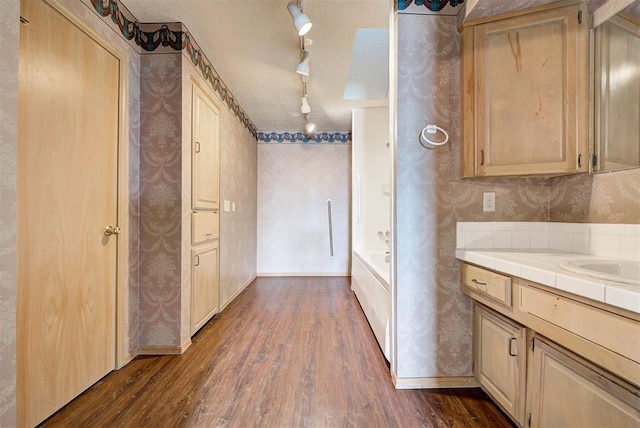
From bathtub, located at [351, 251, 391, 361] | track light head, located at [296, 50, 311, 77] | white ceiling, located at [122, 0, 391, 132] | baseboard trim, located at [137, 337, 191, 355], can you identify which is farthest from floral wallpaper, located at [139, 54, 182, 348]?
bathtub, located at [351, 251, 391, 361]

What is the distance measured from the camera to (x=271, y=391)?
1.75m

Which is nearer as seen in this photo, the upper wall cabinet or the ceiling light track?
the upper wall cabinet

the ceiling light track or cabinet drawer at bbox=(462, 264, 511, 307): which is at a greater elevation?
the ceiling light track

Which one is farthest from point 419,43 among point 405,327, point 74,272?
point 74,272

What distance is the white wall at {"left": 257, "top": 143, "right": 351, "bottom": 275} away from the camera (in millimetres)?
5078

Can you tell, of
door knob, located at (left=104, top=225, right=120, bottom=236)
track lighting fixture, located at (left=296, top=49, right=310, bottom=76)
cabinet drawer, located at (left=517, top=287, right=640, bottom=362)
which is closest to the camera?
cabinet drawer, located at (left=517, top=287, right=640, bottom=362)

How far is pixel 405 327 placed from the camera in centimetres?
179

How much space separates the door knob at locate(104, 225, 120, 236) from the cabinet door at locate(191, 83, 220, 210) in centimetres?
60

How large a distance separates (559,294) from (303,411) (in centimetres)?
128

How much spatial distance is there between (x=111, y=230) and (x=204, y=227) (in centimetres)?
84

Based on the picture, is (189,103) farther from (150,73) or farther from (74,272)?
(74,272)

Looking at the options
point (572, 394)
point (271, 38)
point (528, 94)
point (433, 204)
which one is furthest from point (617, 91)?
point (271, 38)

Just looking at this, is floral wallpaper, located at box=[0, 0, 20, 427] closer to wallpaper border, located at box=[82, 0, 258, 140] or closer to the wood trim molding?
wallpaper border, located at box=[82, 0, 258, 140]

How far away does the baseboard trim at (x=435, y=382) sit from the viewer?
69.8 inches
